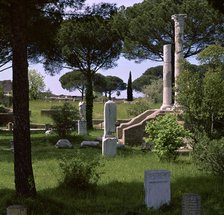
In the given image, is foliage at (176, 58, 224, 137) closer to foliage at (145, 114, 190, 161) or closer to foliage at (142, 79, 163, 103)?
foliage at (145, 114, 190, 161)

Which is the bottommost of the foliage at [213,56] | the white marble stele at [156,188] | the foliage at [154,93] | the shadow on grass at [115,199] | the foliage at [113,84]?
the shadow on grass at [115,199]

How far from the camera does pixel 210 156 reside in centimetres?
984

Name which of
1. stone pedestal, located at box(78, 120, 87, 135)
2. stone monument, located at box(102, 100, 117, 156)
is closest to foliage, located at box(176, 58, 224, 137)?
stone monument, located at box(102, 100, 117, 156)

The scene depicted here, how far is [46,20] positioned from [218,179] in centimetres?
431

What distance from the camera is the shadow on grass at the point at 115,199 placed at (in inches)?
305

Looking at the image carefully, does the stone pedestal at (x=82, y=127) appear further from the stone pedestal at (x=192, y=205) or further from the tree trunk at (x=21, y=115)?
the stone pedestal at (x=192, y=205)

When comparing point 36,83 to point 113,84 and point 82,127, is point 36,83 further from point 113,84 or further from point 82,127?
point 82,127

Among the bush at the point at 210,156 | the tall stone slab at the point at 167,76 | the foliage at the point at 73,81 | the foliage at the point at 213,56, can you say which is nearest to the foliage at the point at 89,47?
the tall stone slab at the point at 167,76

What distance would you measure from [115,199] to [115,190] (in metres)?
0.67

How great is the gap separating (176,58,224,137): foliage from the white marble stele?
5570 mm

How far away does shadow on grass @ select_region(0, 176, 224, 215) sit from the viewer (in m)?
7.74

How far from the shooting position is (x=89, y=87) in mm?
29703

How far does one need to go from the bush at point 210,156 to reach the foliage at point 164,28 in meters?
20.9

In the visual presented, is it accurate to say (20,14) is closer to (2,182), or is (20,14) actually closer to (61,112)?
(2,182)
